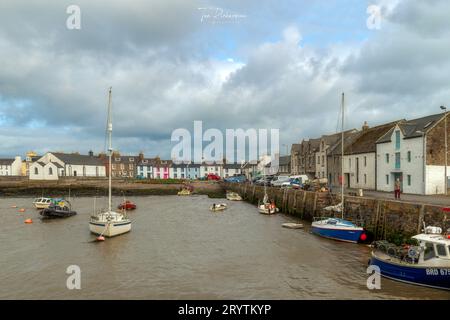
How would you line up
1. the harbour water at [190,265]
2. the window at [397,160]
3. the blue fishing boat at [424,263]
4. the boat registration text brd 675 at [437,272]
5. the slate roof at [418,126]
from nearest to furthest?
the boat registration text brd 675 at [437,272], the blue fishing boat at [424,263], the harbour water at [190,265], the slate roof at [418,126], the window at [397,160]

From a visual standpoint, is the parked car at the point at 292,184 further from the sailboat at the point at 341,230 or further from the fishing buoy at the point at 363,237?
the fishing buoy at the point at 363,237

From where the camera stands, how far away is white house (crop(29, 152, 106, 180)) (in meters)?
102

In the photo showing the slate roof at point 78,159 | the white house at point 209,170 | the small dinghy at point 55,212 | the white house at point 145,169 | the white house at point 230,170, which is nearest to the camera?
the small dinghy at point 55,212

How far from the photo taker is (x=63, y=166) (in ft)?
348

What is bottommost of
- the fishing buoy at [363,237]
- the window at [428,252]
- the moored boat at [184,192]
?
the moored boat at [184,192]

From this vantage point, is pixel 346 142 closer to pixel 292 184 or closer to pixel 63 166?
pixel 292 184

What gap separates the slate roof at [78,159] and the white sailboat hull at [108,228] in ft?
278

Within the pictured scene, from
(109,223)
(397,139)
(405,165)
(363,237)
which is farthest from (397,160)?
(109,223)

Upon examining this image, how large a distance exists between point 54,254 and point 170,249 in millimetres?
7222

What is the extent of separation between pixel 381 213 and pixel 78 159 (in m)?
105

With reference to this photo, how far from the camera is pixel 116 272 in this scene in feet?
64.3

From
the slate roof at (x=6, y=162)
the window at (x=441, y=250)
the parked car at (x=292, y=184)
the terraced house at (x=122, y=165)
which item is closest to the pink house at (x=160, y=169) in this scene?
the terraced house at (x=122, y=165)

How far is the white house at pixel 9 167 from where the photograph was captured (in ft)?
414

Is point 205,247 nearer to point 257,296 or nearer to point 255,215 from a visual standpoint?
point 257,296
